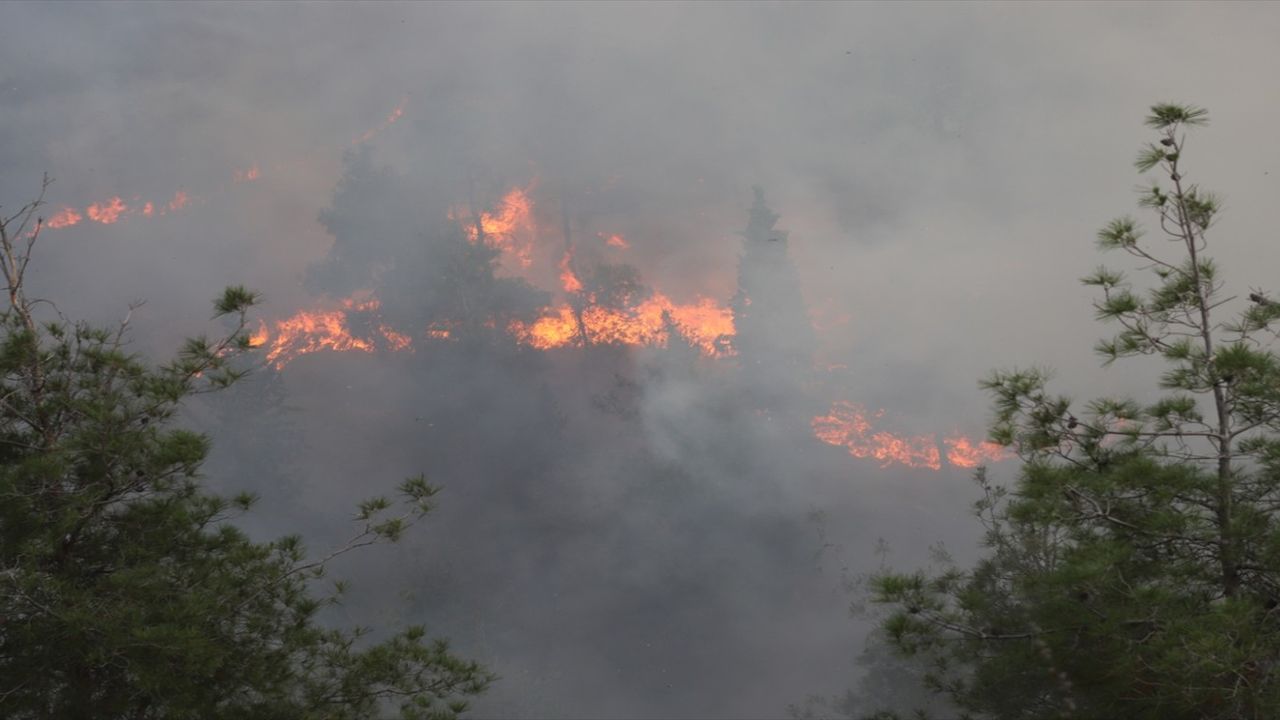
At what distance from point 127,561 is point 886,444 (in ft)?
102

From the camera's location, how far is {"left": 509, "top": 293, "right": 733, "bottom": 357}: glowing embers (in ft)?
117

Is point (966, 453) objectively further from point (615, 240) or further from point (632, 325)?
point (615, 240)

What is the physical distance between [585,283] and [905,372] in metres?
14.8

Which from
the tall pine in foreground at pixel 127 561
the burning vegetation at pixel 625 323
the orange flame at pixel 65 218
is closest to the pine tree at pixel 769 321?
the burning vegetation at pixel 625 323

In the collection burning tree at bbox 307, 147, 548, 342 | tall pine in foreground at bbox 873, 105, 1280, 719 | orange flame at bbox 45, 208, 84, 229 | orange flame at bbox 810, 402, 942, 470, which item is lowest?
tall pine in foreground at bbox 873, 105, 1280, 719

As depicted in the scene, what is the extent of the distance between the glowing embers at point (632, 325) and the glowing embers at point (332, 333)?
6176 millimetres

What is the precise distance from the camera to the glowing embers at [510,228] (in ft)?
119

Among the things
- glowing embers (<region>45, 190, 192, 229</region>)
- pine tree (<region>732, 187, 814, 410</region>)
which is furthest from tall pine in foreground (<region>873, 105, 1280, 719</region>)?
glowing embers (<region>45, 190, 192, 229</region>)

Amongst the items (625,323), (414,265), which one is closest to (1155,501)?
(625,323)

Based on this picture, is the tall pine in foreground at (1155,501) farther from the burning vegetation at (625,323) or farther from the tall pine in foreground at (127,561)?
the burning vegetation at (625,323)

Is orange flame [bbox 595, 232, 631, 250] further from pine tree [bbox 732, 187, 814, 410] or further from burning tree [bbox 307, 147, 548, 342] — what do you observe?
pine tree [bbox 732, 187, 814, 410]

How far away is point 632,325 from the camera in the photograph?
3616cm

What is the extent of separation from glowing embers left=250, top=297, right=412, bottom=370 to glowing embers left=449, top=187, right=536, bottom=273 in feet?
18.5

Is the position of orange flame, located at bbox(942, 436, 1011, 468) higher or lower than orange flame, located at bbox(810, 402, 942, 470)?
lower
